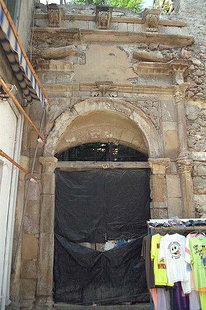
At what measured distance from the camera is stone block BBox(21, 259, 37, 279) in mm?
5629

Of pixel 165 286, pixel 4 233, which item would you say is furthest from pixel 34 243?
pixel 165 286

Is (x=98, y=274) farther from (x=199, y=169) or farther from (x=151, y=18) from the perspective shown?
(x=151, y=18)

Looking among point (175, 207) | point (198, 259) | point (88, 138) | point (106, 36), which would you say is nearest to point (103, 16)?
point (106, 36)

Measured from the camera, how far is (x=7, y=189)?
18.3 ft

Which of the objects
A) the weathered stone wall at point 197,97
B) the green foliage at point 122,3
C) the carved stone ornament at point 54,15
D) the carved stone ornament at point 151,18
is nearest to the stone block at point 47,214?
the weathered stone wall at point 197,97

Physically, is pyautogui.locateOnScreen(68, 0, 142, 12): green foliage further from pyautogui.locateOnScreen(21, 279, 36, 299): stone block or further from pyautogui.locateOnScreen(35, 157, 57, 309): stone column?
pyautogui.locateOnScreen(21, 279, 36, 299): stone block

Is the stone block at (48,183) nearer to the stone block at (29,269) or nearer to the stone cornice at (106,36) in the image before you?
the stone block at (29,269)

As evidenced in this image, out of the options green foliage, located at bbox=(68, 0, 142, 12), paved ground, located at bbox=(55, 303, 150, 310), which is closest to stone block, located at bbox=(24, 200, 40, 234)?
paved ground, located at bbox=(55, 303, 150, 310)

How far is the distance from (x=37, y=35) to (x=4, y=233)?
4.42 metres

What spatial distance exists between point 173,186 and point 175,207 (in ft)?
1.37

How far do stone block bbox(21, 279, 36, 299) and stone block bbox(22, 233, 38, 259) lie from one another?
41 centimetres

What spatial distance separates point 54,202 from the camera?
616 cm

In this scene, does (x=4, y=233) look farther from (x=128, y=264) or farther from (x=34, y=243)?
(x=128, y=264)

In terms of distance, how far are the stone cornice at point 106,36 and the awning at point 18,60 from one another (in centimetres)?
187
